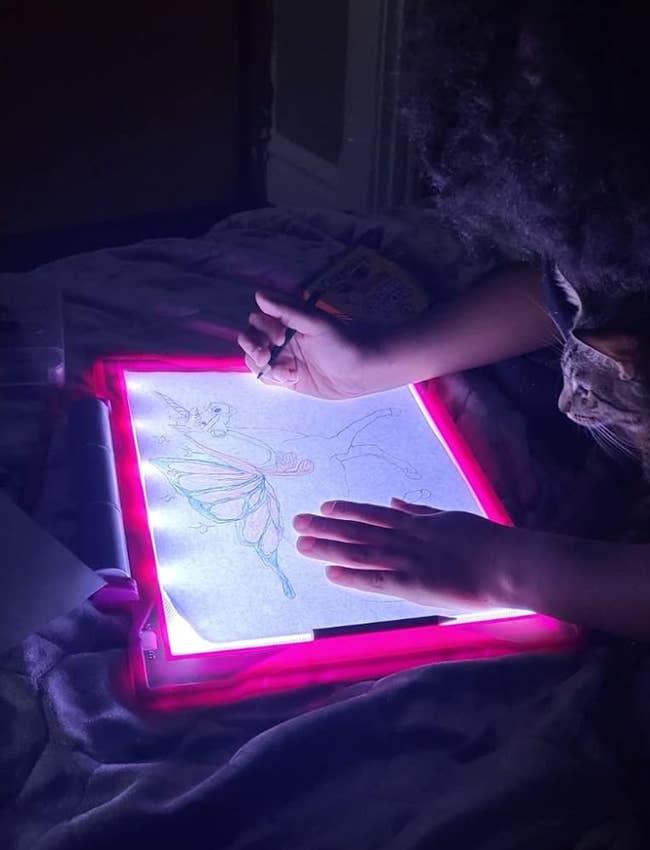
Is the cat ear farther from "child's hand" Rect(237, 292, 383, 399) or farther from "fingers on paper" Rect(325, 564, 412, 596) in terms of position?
"child's hand" Rect(237, 292, 383, 399)

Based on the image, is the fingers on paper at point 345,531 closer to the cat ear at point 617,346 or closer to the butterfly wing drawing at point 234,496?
the butterfly wing drawing at point 234,496

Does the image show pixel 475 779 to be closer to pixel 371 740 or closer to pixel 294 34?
pixel 371 740

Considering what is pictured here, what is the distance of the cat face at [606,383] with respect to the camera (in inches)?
24.4

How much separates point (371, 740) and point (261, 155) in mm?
2186

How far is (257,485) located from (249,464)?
3 centimetres

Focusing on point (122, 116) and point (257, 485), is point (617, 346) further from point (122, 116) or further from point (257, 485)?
point (122, 116)

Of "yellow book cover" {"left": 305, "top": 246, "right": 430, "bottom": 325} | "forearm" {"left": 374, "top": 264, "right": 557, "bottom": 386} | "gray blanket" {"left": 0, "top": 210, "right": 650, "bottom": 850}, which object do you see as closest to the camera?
"gray blanket" {"left": 0, "top": 210, "right": 650, "bottom": 850}

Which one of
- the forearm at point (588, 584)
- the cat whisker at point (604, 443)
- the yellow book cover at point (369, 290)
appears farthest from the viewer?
the yellow book cover at point (369, 290)

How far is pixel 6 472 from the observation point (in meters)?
0.80

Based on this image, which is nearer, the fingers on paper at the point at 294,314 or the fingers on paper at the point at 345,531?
the fingers on paper at the point at 345,531

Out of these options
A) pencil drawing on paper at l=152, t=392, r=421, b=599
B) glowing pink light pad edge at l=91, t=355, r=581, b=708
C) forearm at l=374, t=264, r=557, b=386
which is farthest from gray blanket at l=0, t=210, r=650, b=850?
forearm at l=374, t=264, r=557, b=386

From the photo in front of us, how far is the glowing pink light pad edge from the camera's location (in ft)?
2.07

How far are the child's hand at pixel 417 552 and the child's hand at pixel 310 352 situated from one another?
235mm

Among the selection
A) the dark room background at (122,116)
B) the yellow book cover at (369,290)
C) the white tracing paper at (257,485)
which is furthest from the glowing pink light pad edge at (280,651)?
the dark room background at (122,116)
